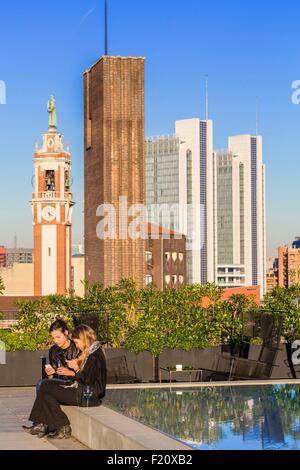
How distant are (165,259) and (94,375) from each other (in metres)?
131

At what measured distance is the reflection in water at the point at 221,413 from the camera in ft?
29.6

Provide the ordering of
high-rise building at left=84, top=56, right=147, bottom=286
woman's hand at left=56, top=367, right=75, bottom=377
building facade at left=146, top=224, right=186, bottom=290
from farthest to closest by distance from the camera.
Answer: building facade at left=146, top=224, right=186, bottom=290
high-rise building at left=84, top=56, right=147, bottom=286
woman's hand at left=56, top=367, right=75, bottom=377

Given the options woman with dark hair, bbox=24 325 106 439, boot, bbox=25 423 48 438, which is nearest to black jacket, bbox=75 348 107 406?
woman with dark hair, bbox=24 325 106 439

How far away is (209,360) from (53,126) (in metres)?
94.0

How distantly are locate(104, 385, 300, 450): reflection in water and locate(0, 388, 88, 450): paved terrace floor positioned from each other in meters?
0.84

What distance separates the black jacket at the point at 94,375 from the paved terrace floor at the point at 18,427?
1.88 ft

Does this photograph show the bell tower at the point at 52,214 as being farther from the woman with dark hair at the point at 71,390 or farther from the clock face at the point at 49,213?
the woman with dark hair at the point at 71,390

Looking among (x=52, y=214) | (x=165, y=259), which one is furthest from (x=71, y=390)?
(x=165, y=259)

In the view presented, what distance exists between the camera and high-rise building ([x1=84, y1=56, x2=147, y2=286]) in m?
88.3

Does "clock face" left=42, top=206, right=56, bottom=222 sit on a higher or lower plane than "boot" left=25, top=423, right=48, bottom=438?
higher

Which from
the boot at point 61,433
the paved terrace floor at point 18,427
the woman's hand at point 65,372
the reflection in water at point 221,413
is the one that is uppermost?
the woman's hand at point 65,372

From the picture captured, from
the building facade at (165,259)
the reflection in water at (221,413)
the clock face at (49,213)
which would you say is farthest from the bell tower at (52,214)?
the reflection in water at (221,413)

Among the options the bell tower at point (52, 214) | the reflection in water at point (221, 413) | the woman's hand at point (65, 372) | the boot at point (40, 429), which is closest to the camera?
the reflection in water at point (221, 413)

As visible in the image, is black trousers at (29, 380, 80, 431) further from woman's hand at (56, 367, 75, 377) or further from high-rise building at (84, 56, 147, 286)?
high-rise building at (84, 56, 147, 286)
